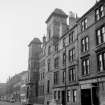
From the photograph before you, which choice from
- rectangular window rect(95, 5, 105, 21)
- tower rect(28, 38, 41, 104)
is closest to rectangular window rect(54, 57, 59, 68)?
rectangular window rect(95, 5, 105, 21)

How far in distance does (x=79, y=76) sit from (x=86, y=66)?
2852mm

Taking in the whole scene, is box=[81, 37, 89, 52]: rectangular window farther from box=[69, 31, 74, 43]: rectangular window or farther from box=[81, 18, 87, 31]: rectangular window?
box=[69, 31, 74, 43]: rectangular window

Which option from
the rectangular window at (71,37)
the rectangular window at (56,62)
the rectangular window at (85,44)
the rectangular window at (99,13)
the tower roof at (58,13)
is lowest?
the rectangular window at (56,62)

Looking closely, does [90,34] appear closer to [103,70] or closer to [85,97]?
[103,70]

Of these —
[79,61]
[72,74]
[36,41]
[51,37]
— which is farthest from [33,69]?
[79,61]

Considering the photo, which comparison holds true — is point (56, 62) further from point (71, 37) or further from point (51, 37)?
point (71, 37)

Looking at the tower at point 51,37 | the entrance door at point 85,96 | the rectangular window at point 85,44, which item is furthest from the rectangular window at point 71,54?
the tower at point 51,37

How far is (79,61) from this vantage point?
3494 cm

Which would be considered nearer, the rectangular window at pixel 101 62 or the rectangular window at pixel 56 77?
the rectangular window at pixel 101 62

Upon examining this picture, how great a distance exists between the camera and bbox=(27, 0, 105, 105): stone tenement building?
29094mm

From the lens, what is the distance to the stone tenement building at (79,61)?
2909 centimetres

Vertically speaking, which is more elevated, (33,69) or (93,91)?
(33,69)

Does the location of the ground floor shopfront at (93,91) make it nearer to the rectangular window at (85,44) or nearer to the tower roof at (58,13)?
the rectangular window at (85,44)

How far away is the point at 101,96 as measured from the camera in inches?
1083
